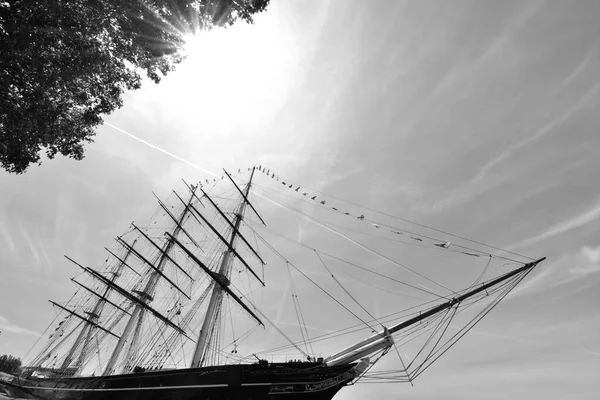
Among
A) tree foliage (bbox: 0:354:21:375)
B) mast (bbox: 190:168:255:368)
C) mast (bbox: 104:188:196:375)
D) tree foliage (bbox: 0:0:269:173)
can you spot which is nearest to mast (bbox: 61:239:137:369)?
mast (bbox: 104:188:196:375)

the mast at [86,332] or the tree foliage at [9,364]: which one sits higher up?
the mast at [86,332]

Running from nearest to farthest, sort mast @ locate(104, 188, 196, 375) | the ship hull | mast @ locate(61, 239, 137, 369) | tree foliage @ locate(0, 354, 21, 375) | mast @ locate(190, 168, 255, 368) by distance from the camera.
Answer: the ship hull < mast @ locate(190, 168, 255, 368) < mast @ locate(104, 188, 196, 375) < mast @ locate(61, 239, 137, 369) < tree foliage @ locate(0, 354, 21, 375)

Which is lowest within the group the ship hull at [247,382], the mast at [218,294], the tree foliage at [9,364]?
the tree foliage at [9,364]

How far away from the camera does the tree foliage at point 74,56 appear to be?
25.1 feet

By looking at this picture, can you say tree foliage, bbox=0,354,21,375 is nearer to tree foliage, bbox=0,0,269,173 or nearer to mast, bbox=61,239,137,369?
mast, bbox=61,239,137,369

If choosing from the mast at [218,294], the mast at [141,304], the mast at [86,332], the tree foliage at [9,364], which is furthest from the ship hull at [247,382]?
the tree foliage at [9,364]

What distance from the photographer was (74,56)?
8.53 metres

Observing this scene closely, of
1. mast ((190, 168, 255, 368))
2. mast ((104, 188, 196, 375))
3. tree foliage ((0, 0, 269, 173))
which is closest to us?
tree foliage ((0, 0, 269, 173))

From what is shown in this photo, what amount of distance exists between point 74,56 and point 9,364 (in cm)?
10841

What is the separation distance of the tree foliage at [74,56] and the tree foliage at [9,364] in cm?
9429

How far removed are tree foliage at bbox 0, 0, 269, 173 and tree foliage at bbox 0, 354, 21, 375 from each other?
309 ft

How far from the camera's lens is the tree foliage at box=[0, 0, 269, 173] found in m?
7.66

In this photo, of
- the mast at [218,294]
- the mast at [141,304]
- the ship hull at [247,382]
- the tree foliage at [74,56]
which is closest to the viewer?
the tree foliage at [74,56]

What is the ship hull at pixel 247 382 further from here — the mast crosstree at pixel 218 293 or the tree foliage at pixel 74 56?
the tree foliage at pixel 74 56
